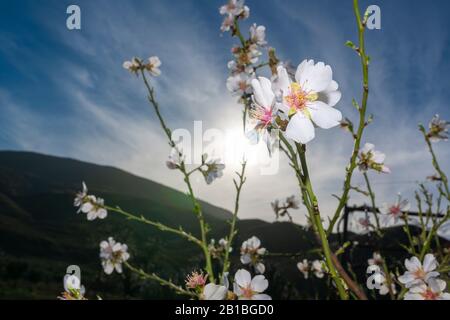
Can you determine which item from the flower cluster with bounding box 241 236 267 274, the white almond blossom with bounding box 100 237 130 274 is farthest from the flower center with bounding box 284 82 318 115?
the white almond blossom with bounding box 100 237 130 274

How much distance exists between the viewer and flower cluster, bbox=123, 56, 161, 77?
7.62 ft

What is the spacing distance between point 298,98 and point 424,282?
932mm

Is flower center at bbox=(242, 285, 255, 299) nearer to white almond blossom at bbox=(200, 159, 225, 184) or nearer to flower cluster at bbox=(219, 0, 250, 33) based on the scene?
white almond blossom at bbox=(200, 159, 225, 184)

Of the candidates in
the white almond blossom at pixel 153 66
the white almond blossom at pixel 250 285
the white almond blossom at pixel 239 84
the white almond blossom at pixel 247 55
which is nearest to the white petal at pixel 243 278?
the white almond blossom at pixel 250 285

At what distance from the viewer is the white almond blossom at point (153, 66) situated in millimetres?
2359

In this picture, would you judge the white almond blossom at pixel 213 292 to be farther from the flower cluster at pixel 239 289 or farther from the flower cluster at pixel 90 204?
the flower cluster at pixel 90 204

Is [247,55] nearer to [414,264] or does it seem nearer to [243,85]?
[243,85]

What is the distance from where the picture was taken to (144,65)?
2.35 meters

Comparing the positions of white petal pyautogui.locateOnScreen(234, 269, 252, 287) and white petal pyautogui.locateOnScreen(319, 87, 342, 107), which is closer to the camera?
white petal pyautogui.locateOnScreen(319, 87, 342, 107)

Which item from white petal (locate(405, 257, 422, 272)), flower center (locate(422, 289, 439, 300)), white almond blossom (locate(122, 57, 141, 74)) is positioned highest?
white almond blossom (locate(122, 57, 141, 74))

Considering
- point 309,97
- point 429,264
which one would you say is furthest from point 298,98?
point 429,264

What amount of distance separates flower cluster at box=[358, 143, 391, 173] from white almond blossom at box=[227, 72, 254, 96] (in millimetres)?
721
